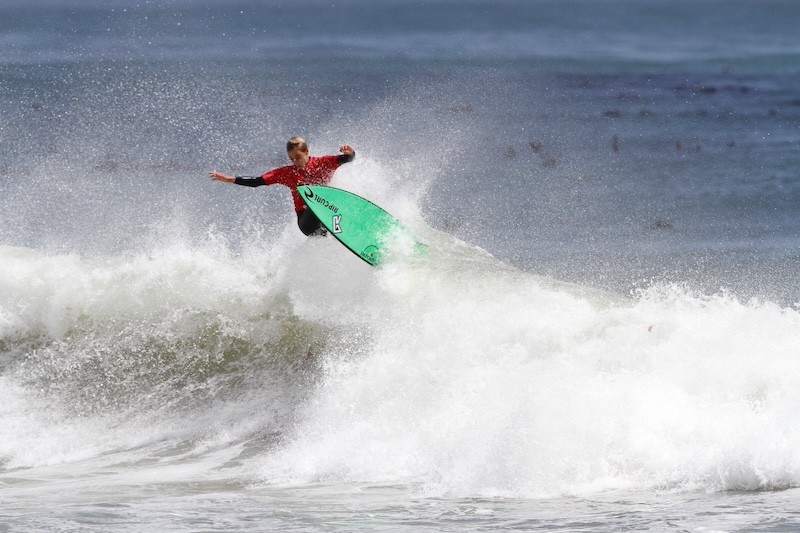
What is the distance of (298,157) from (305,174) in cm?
28

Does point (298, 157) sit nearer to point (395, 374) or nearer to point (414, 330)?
point (414, 330)

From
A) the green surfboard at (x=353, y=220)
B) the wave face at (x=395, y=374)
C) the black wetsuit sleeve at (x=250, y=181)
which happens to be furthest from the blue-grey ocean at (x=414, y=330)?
the black wetsuit sleeve at (x=250, y=181)

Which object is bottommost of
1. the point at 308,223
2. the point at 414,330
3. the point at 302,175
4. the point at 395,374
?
the point at 395,374

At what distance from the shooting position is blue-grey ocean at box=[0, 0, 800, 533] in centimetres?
772

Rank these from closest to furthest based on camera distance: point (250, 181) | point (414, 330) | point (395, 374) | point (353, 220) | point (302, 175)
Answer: point (395, 374)
point (414, 330)
point (250, 181)
point (302, 175)
point (353, 220)

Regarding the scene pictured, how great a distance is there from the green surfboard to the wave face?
10.9 inches

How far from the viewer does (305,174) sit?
448 inches

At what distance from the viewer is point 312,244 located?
39.5ft

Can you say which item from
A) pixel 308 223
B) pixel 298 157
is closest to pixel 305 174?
pixel 298 157

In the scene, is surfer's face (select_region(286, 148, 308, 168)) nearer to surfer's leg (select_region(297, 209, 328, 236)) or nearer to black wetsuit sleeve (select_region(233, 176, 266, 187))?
black wetsuit sleeve (select_region(233, 176, 266, 187))

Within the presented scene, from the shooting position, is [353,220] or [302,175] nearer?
[302,175]

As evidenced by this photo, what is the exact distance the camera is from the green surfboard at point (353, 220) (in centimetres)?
1138

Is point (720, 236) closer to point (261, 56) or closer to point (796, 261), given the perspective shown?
point (796, 261)

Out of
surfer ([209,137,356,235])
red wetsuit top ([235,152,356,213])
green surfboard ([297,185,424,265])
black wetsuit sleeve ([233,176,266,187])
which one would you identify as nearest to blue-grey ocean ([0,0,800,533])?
green surfboard ([297,185,424,265])
